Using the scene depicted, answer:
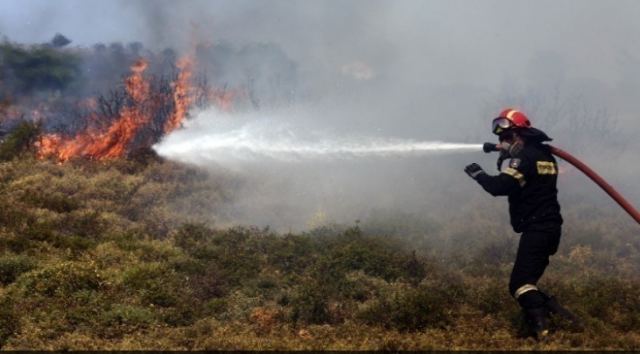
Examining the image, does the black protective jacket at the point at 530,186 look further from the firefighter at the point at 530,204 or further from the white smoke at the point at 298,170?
the white smoke at the point at 298,170

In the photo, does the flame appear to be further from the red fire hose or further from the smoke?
the red fire hose

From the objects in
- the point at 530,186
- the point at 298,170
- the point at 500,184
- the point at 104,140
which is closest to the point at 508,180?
the point at 500,184

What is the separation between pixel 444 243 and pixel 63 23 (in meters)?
23.3

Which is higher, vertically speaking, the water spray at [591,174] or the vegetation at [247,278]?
the water spray at [591,174]

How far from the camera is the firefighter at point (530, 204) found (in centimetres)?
689

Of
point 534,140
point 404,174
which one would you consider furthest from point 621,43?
point 534,140

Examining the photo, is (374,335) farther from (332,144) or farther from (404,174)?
(404,174)

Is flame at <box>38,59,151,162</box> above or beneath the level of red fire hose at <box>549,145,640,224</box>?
above

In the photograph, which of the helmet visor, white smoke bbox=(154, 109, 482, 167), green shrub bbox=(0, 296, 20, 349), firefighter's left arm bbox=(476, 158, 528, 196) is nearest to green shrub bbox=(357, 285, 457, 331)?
firefighter's left arm bbox=(476, 158, 528, 196)

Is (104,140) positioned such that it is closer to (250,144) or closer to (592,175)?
(250,144)

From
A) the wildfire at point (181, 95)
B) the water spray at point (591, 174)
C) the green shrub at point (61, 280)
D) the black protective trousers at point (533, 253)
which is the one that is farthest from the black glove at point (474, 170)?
the wildfire at point (181, 95)

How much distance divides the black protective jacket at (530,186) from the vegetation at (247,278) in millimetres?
1199

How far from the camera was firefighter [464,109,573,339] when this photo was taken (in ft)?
22.6

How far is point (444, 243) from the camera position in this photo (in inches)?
548
